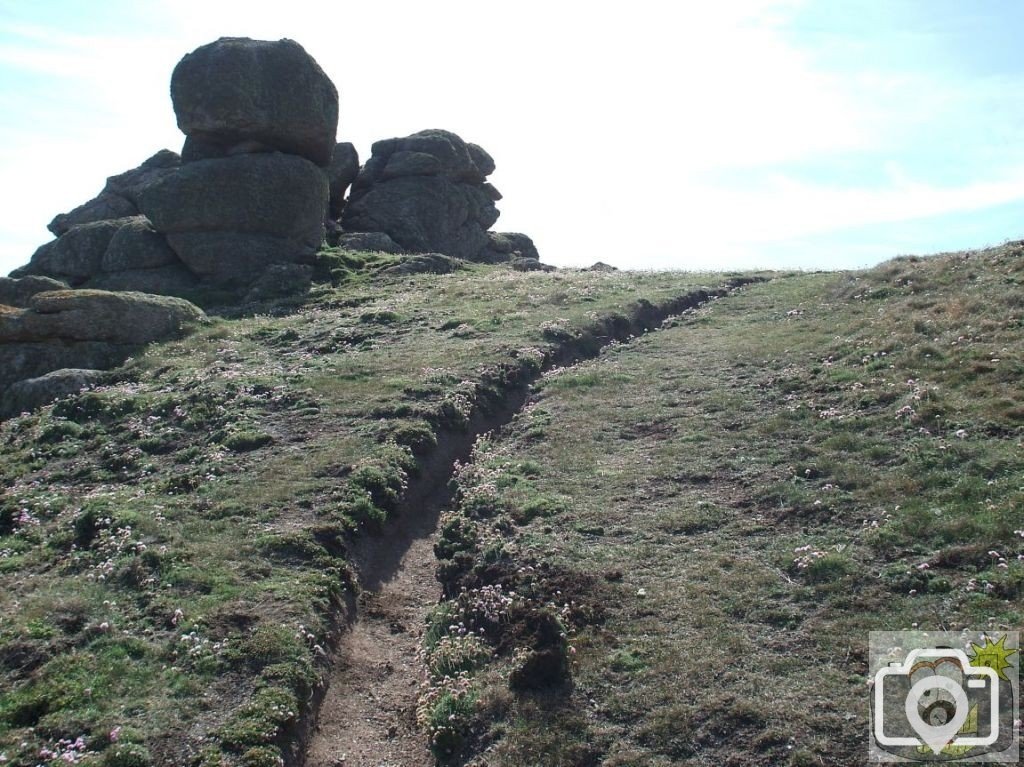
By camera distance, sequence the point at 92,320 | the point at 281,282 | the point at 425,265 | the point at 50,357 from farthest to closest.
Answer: the point at 425,265
the point at 281,282
the point at 92,320
the point at 50,357

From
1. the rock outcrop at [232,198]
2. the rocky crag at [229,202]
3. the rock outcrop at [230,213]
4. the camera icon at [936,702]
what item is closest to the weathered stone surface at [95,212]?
the rocky crag at [229,202]

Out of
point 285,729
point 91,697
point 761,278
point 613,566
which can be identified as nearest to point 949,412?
point 613,566

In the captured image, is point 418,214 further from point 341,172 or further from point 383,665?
point 383,665

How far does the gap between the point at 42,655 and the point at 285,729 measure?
11.9 feet

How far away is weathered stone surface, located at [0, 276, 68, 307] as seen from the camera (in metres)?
35.3

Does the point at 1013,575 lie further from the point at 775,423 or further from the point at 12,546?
the point at 12,546

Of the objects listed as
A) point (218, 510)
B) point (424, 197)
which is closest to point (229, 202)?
point (424, 197)

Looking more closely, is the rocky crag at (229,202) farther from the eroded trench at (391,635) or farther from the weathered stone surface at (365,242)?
the eroded trench at (391,635)

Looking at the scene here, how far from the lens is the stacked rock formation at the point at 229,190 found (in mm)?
39125

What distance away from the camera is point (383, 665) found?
14.1 m

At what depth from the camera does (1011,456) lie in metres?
14.8

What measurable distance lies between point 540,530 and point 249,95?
30.5 metres

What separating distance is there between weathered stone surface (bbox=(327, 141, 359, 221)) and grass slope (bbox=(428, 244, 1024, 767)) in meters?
29.4

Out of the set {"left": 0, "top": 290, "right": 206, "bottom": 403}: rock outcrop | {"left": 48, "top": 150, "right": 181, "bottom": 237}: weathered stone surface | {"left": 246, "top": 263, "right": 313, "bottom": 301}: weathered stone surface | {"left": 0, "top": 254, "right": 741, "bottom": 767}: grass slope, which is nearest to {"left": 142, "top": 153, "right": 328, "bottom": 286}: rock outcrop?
{"left": 246, "top": 263, "right": 313, "bottom": 301}: weathered stone surface
